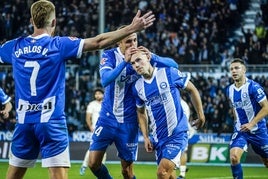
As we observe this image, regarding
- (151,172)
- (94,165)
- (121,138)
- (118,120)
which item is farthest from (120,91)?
(151,172)

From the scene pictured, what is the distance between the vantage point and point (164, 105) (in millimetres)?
8719

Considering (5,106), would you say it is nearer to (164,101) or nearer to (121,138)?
(121,138)

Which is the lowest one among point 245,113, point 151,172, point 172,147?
point 151,172

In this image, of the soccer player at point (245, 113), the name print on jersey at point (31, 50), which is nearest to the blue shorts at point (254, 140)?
the soccer player at point (245, 113)

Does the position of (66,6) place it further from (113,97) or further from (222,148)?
(113,97)

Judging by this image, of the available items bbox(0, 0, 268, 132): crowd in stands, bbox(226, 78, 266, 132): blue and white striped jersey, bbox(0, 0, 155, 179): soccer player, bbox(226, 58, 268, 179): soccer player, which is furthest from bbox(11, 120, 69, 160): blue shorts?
bbox(0, 0, 268, 132): crowd in stands

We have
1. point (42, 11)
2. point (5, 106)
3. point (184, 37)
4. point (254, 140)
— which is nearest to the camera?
point (42, 11)

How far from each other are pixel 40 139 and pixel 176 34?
18776 millimetres

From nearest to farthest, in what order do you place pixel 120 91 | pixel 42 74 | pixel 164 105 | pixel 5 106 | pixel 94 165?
pixel 42 74 < pixel 5 106 < pixel 164 105 < pixel 120 91 < pixel 94 165

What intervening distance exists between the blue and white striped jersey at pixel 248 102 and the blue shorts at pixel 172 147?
2.69 metres

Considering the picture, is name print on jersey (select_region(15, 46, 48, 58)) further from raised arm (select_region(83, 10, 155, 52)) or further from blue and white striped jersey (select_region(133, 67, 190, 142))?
blue and white striped jersey (select_region(133, 67, 190, 142))

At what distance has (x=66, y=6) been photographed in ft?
90.2

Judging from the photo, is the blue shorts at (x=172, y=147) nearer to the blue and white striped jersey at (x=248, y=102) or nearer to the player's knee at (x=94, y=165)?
the player's knee at (x=94, y=165)

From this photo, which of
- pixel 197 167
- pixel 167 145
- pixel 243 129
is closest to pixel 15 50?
pixel 167 145
